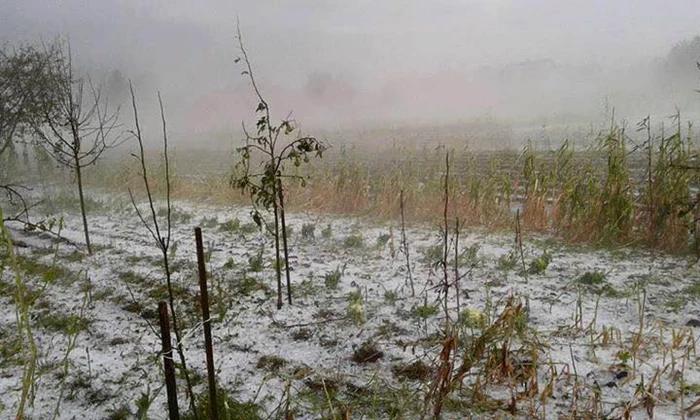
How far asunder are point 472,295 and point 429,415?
5.99 feet

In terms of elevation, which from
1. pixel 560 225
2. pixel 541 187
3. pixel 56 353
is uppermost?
pixel 541 187

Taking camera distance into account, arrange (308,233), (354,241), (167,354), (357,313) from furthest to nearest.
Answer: (308,233)
(354,241)
(357,313)
(167,354)

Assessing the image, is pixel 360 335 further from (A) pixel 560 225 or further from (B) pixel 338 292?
(A) pixel 560 225

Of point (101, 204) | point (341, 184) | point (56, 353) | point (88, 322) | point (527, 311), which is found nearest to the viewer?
point (56, 353)

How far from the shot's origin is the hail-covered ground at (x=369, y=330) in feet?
7.90

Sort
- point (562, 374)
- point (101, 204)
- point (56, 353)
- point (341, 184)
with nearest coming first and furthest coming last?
1. point (562, 374)
2. point (56, 353)
3. point (341, 184)
4. point (101, 204)

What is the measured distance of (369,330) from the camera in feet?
11.0

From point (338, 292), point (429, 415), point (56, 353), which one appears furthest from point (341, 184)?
point (429, 415)

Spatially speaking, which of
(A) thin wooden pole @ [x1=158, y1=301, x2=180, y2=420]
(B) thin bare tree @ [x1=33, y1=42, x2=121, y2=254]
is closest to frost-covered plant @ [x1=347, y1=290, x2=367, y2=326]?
(A) thin wooden pole @ [x1=158, y1=301, x2=180, y2=420]

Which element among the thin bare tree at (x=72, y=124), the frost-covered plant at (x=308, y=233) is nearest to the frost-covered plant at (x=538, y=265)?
the frost-covered plant at (x=308, y=233)

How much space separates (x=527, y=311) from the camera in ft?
11.3

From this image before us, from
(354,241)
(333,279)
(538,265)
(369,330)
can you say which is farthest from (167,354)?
(354,241)

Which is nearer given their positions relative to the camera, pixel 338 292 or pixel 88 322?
pixel 88 322

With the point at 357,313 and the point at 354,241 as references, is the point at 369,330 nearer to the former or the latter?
the point at 357,313
